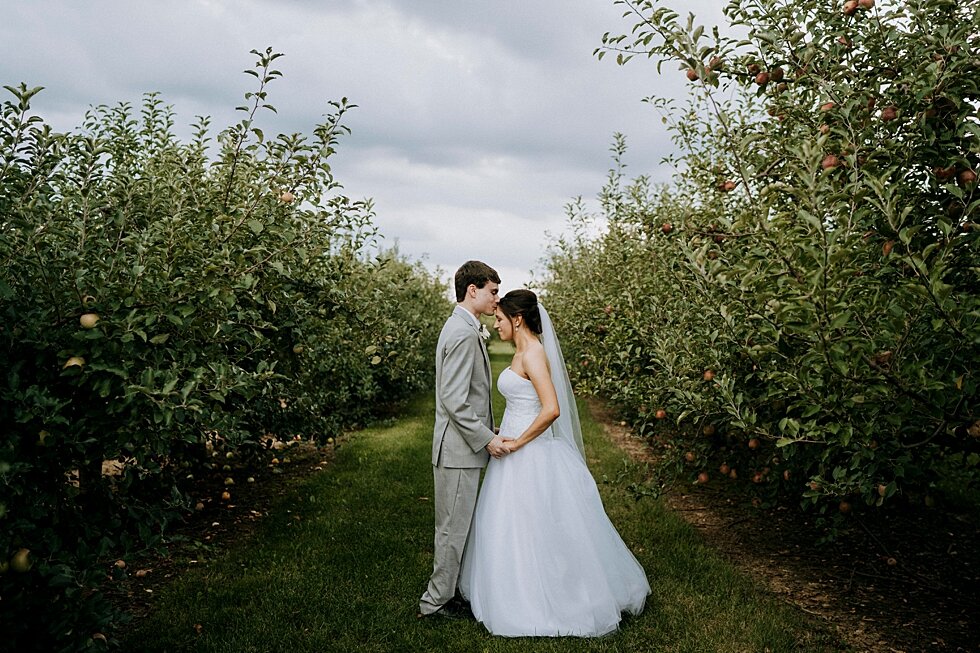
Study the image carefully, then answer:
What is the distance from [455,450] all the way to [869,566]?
368 cm

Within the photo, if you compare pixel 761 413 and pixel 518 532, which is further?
pixel 761 413

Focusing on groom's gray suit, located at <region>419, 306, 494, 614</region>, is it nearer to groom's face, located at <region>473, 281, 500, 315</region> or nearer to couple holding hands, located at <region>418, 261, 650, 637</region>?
couple holding hands, located at <region>418, 261, 650, 637</region>

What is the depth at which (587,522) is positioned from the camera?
450cm

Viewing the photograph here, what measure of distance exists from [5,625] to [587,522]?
9.93ft

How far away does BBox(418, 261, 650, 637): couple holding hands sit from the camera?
4336 millimetres

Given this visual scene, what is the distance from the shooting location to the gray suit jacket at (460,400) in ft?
14.5

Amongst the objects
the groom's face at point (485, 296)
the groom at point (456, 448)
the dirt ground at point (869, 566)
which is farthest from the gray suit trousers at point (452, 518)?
the dirt ground at point (869, 566)

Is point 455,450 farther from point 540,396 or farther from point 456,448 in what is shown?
Result: point 540,396

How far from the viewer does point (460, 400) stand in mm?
4430

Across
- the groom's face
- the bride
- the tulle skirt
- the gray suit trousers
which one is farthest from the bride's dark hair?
the gray suit trousers

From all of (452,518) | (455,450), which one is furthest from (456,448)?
(452,518)

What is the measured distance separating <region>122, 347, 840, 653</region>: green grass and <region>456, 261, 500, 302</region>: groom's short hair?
82.6 inches

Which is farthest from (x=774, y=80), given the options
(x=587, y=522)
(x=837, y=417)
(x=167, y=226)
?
(x=167, y=226)

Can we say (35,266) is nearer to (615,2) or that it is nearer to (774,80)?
(615,2)
